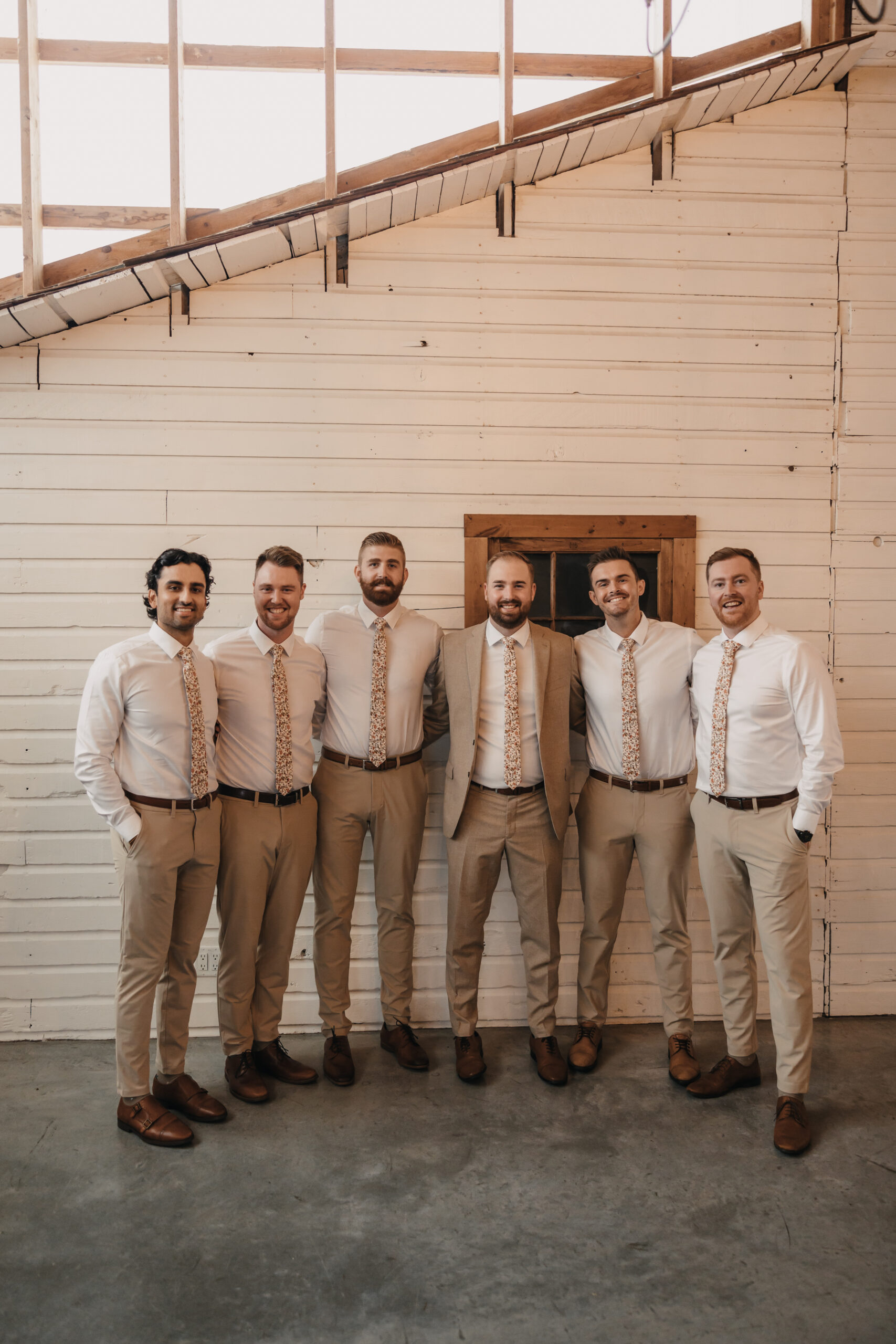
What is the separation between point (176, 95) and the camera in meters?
3.26

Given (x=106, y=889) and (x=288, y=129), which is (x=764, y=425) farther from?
(x=106, y=889)

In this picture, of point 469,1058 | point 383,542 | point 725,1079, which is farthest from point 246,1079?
point 383,542

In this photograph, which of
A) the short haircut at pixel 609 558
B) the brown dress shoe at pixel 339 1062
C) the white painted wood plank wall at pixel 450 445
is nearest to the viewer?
the brown dress shoe at pixel 339 1062

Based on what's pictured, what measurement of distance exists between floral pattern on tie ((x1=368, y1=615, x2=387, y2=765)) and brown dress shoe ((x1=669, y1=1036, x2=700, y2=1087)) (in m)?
1.71

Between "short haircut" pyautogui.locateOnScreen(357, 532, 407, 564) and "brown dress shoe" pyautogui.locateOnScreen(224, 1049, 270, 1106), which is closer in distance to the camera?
"brown dress shoe" pyautogui.locateOnScreen(224, 1049, 270, 1106)

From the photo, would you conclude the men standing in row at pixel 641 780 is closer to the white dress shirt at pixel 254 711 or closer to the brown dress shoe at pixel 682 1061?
the brown dress shoe at pixel 682 1061

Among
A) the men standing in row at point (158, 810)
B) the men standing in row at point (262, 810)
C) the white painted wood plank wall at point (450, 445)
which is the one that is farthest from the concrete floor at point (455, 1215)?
the white painted wood plank wall at point (450, 445)

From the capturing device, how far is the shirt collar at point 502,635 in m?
3.35

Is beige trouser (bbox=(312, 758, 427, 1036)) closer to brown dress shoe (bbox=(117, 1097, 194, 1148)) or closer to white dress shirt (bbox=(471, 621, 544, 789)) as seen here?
white dress shirt (bbox=(471, 621, 544, 789))

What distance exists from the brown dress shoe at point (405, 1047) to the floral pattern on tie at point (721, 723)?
1642 mm

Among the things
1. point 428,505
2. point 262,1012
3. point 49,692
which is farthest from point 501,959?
point 49,692

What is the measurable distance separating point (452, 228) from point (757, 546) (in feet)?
6.79

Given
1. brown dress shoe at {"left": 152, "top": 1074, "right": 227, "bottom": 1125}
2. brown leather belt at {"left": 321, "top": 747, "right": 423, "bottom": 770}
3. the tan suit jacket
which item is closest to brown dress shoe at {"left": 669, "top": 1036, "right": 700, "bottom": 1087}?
the tan suit jacket

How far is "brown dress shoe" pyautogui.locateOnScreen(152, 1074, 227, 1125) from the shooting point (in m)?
2.99
